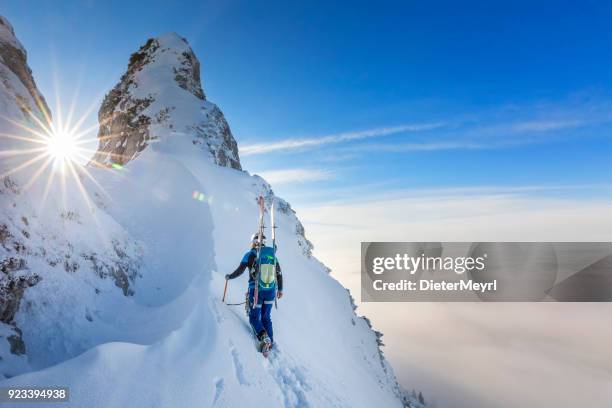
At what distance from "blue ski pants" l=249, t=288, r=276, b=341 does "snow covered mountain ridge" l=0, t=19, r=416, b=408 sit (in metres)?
0.39

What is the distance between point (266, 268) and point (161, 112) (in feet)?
100

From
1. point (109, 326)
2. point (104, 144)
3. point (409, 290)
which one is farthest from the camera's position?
point (104, 144)

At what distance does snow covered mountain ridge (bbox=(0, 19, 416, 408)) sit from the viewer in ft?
16.8

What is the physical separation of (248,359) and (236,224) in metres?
13.1

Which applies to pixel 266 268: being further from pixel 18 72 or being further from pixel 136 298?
pixel 18 72

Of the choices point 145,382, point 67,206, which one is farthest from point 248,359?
point 67,206

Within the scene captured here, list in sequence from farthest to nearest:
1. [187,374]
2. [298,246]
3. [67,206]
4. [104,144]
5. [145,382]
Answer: [104,144] < [298,246] < [67,206] < [187,374] < [145,382]

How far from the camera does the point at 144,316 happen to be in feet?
27.1

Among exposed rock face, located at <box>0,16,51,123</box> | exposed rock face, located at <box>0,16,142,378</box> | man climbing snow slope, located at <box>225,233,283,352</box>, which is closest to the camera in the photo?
exposed rock face, located at <box>0,16,142,378</box>

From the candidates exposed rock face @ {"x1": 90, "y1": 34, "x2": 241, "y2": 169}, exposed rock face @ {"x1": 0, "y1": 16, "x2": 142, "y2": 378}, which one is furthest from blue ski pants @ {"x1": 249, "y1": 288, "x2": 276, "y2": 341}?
exposed rock face @ {"x1": 90, "y1": 34, "x2": 241, "y2": 169}

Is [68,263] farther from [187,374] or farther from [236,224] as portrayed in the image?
[236,224]

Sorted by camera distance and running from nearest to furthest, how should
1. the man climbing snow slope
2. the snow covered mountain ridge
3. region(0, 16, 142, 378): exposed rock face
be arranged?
the snow covered mountain ridge < region(0, 16, 142, 378): exposed rock face < the man climbing snow slope

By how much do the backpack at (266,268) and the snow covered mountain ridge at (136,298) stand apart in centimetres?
134

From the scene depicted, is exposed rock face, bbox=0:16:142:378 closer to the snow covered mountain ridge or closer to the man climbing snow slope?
the snow covered mountain ridge
